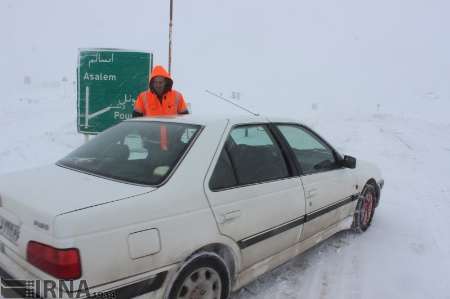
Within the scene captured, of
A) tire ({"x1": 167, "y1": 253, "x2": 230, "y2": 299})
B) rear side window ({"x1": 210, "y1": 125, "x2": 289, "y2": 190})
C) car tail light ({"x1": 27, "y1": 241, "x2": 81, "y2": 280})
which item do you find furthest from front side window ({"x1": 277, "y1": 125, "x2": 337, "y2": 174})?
car tail light ({"x1": 27, "y1": 241, "x2": 81, "y2": 280})

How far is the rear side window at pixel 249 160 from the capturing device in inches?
109

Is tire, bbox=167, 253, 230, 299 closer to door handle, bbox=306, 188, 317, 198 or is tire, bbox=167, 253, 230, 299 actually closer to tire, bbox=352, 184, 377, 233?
door handle, bbox=306, 188, 317, 198

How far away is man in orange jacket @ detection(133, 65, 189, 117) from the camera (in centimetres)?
481

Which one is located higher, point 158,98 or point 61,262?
point 158,98

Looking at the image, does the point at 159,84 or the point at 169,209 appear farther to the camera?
the point at 159,84

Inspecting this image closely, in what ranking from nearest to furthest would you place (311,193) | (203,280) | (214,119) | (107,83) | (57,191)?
(57,191) → (203,280) → (214,119) → (311,193) → (107,83)

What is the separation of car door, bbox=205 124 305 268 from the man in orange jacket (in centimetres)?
188

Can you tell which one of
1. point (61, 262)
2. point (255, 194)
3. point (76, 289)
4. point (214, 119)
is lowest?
point (76, 289)

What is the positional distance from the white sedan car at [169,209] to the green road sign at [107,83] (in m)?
3.28

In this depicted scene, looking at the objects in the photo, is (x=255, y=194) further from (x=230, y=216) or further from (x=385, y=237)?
(x=385, y=237)

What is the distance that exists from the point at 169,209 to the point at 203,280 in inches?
23.4

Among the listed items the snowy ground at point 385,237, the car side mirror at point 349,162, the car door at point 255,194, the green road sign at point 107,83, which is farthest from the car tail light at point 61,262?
the green road sign at point 107,83

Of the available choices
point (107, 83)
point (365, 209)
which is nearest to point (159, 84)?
point (107, 83)

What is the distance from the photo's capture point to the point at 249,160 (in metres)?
3.08
